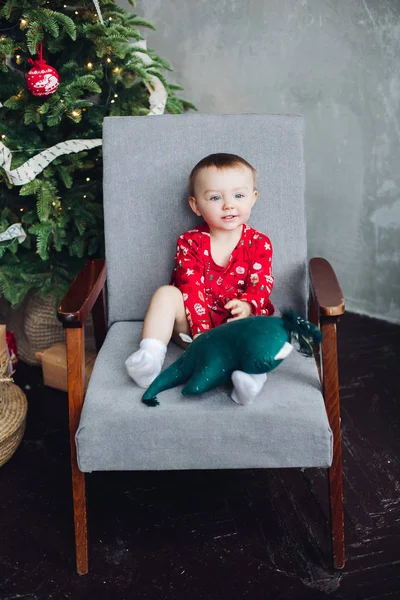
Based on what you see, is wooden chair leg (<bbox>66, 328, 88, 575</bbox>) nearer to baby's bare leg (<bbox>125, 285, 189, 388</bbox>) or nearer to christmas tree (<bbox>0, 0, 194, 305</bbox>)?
baby's bare leg (<bbox>125, 285, 189, 388</bbox>)

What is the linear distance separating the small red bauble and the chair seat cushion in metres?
1.21

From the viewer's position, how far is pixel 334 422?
1.73 meters

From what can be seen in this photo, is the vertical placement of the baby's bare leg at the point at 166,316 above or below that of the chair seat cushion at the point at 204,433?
above

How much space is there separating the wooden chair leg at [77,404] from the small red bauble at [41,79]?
1.03 m

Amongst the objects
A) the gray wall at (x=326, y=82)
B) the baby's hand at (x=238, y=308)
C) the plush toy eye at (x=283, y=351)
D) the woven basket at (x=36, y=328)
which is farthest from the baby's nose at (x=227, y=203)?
the gray wall at (x=326, y=82)

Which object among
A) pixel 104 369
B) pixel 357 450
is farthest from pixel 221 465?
pixel 357 450

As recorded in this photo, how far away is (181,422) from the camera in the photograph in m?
1.62

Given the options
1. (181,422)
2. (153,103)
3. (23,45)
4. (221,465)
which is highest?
(23,45)

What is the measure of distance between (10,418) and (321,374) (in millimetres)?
1145

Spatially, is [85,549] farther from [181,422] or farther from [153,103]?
[153,103]

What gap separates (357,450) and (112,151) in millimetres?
1385

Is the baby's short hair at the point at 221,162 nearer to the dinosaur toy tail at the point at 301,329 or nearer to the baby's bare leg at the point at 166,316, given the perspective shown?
the baby's bare leg at the point at 166,316

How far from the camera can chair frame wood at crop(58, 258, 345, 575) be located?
169 centimetres

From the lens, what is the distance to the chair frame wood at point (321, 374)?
66.4 inches
